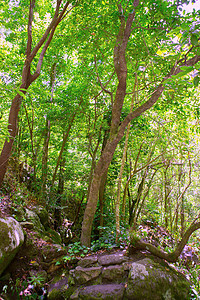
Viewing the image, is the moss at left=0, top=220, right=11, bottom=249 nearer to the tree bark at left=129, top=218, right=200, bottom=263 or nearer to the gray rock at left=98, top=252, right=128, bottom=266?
the gray rock at left=98, top=252, right=128, bottom=266

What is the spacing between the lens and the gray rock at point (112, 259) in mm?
3370

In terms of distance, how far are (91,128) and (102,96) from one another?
109cm

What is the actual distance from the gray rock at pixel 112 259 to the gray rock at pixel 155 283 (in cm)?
37

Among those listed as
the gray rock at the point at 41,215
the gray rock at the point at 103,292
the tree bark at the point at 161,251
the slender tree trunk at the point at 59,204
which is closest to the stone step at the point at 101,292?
the gray rock at the point at 103,292

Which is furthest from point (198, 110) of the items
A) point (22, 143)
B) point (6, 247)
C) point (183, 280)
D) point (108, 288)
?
point (22, 143)

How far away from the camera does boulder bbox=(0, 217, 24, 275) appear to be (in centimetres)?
287

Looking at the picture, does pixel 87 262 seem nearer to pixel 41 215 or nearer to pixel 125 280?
pixel 125 280

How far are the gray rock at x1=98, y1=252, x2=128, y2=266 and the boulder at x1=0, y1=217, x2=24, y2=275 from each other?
1492mm

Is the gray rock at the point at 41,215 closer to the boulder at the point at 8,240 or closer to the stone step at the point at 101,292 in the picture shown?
the boulder at the point at 8,240

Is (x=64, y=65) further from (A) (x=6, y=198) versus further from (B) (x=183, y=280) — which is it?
(B) (x=183, y=280)

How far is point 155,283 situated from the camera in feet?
9.21

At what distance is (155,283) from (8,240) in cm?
237

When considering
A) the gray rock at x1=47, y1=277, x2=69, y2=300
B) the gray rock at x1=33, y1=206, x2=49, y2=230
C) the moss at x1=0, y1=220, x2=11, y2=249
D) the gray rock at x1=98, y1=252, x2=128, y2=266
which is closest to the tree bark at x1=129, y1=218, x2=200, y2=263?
the gray rock at x1=98, y1=252, x2=128, y2=266

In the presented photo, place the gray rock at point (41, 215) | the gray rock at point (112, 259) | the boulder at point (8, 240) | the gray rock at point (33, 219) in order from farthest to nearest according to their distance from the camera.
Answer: the gray rock at point (41, 215) → the gray rock at point (33, 219) → the gray rock at point (112, 259) → the boulder at point (8, 240)
